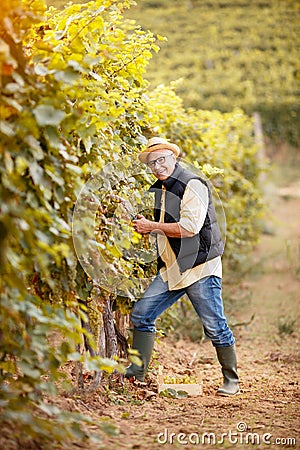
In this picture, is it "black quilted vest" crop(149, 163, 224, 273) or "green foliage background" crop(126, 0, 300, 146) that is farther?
"green foliage background" crop(126, 0, 300, 146)

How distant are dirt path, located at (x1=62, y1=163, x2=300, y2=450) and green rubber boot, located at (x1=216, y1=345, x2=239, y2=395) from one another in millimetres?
101

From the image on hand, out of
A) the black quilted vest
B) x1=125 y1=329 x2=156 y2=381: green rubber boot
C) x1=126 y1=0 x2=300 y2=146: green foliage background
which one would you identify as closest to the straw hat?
the black quilted vest

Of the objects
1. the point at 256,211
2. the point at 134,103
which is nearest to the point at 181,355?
the point at 134,103

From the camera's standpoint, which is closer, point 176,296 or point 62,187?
point 62,187

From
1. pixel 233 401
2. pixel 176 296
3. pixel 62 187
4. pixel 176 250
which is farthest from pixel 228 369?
pixel 62 187

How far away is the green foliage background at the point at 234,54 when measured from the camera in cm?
2156

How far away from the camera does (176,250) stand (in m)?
4.63

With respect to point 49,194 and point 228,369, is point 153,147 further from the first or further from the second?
point 228,369

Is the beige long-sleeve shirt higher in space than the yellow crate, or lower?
higher

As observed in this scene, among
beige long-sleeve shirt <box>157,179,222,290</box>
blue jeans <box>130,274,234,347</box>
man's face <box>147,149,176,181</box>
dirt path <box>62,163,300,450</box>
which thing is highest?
man's face <box>147,149,176,181</box>

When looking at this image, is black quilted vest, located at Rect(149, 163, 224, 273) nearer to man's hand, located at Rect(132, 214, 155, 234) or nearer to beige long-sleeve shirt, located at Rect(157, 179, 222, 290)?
beige long-sleeve shirt, located at Rect(157, 179, 222, 290)

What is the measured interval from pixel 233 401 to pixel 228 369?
1.02 feet

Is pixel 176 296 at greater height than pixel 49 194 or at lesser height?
lesser

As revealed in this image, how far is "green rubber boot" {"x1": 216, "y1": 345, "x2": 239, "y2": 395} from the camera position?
486 centimetres
